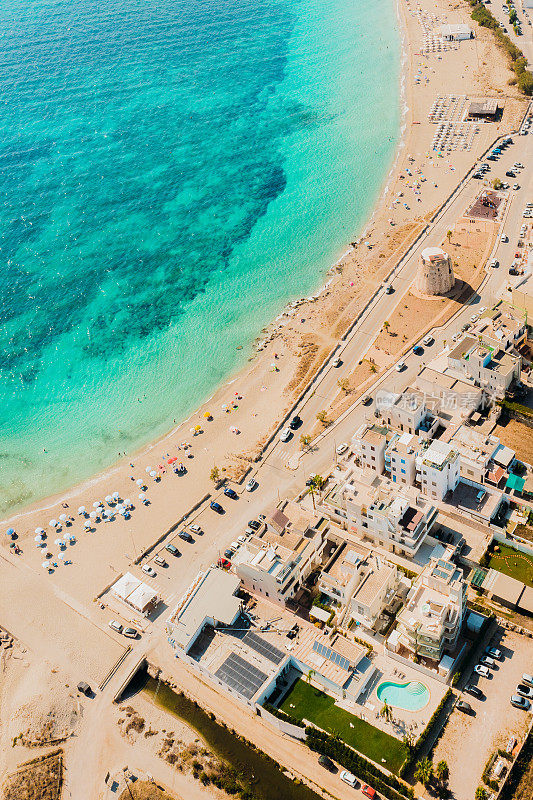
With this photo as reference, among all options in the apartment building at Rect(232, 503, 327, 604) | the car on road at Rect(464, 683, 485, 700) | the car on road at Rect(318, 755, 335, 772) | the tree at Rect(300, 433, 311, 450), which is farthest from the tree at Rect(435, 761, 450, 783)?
the tree at Rect(300, 433, 311, 450)

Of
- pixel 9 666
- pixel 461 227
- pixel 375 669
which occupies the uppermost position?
pixel 461 227

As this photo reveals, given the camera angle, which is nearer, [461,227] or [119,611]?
[119,611]

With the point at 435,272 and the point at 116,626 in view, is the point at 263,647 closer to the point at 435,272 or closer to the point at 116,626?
the point at 116,626

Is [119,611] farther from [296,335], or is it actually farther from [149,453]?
[296,335]

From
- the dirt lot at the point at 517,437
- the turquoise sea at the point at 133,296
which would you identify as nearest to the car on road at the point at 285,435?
the turquoise sea at the point at 133,296

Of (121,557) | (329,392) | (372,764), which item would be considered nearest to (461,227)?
(329,392)

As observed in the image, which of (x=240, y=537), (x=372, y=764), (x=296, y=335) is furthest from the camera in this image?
(x=296, y=335)

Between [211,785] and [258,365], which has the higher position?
[258,365]
